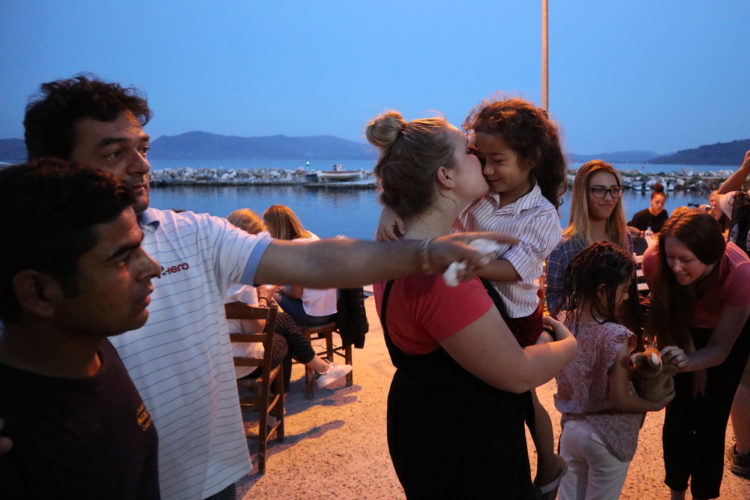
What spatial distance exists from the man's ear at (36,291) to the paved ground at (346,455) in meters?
2.60

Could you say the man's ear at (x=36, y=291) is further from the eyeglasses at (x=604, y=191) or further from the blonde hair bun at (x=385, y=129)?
the eyeglasses at (x=604, y=191)

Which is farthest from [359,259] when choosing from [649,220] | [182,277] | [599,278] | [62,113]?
[649,220]

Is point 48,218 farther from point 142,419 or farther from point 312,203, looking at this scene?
point 312,203

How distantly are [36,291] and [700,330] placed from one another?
2866 mm

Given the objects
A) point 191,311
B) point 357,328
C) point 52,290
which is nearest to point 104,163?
point 191,311

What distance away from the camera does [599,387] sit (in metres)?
2.11

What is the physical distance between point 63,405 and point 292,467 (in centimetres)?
280

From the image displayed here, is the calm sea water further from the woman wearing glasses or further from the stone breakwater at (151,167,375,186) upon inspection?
the woman wearing glasses

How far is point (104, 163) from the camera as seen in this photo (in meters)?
1.39

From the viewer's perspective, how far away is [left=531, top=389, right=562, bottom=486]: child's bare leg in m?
1.73

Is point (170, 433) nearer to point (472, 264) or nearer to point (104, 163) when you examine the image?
point (104, 163)

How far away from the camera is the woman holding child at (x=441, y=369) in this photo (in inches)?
53.1

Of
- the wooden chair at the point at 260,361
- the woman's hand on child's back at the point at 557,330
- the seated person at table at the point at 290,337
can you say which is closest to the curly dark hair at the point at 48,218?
the woman's hand on child's back at the point at 557,330

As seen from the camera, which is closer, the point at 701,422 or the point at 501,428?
the point at 501,428
